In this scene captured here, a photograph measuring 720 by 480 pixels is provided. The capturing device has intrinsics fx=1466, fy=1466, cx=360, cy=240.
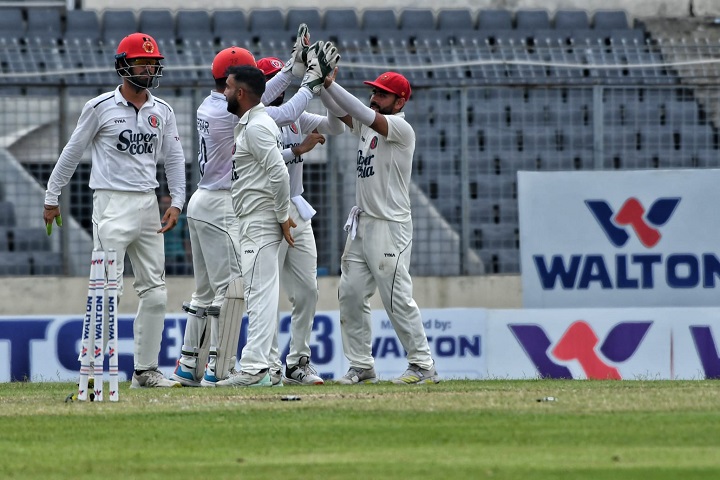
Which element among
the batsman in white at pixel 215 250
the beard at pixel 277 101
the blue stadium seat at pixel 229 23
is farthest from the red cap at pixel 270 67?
the blue stadium seat at pixel 229 23

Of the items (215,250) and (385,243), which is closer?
(385,243)

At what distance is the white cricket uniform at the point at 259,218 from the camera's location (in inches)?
353

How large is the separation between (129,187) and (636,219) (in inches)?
204

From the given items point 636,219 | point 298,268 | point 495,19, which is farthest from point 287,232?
point 495,19

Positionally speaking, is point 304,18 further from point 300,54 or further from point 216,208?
point 300,54

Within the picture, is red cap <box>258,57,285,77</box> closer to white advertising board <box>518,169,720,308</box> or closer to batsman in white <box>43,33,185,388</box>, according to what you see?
batsman in white <box>43,33,185,388</box>

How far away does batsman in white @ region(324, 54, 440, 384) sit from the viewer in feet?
31.7

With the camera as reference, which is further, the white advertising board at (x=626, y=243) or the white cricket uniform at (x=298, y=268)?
the white advertising board at (x=626, y=243)

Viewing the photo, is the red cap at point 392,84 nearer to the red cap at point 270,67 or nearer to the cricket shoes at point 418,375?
the red cap at point 270,67

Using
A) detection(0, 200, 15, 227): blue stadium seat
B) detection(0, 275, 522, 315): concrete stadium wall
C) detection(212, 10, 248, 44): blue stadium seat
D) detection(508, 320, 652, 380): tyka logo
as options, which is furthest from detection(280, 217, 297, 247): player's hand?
detection(212, 10, 248, 44): blue stadium seat

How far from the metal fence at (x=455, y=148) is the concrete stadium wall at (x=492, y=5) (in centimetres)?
547

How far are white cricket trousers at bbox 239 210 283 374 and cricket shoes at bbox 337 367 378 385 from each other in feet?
2.97

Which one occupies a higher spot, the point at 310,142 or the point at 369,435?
the point at 310,142

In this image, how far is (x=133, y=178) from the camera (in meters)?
9.38
